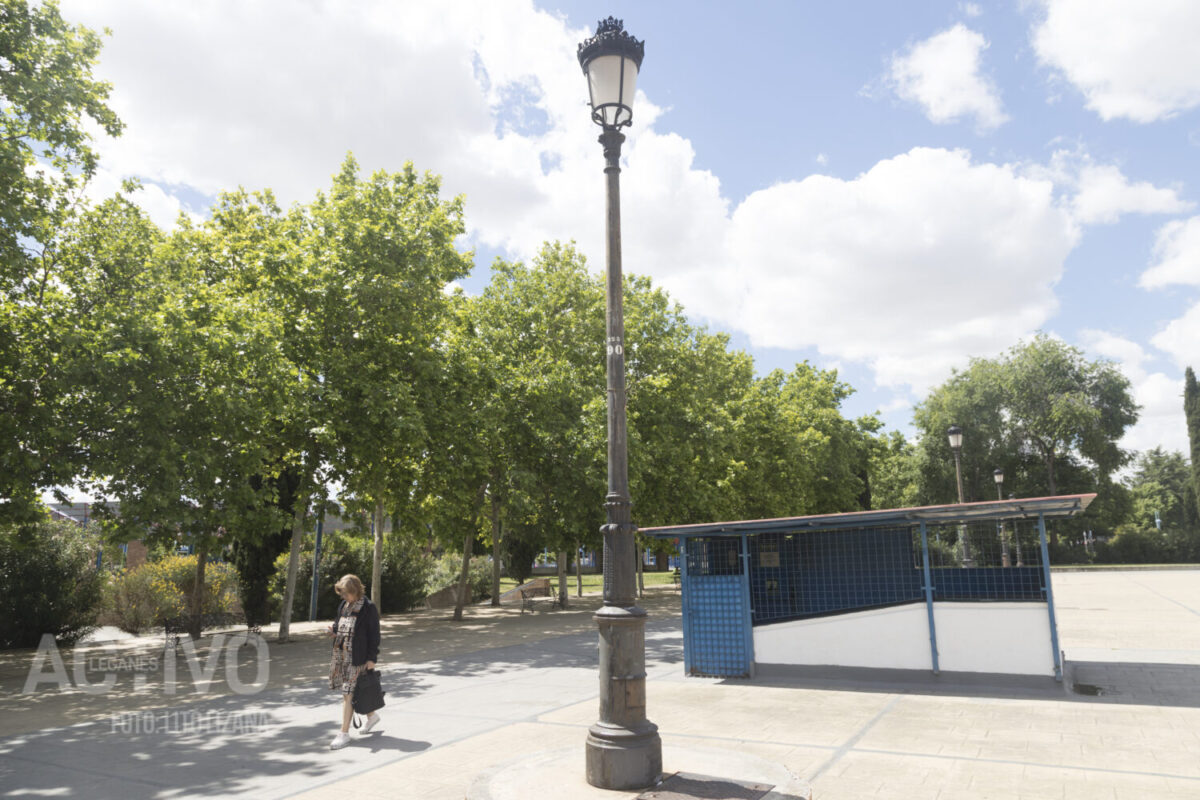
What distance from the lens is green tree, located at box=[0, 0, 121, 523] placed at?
41.6 feet

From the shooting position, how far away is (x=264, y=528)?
1673cm

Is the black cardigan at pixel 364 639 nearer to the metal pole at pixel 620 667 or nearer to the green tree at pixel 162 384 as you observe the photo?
the metal pole at pixel 620 667

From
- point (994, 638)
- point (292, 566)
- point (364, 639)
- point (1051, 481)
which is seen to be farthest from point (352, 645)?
point (1051, 481)

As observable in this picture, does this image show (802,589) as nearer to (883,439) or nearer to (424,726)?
(424,726)

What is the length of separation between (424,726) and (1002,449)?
61244mm

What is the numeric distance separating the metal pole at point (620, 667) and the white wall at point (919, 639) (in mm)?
6561

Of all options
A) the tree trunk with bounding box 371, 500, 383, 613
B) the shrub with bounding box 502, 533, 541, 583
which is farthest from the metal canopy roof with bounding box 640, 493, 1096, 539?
the shrub with bounding box 502, 533, 541, 583

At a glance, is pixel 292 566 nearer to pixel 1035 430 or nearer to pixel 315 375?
pixel 315 375

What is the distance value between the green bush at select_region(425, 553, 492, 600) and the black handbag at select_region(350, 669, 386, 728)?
2496 centimetres

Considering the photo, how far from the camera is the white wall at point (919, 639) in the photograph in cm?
1058

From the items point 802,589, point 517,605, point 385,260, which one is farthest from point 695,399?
point 802,589

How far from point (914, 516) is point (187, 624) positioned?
17.3 metres

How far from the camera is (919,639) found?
443 inches

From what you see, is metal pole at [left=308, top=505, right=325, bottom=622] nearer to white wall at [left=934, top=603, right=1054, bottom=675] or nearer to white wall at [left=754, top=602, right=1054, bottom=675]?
white wall at [left=754, top=602, right=1054, bottom=675]
